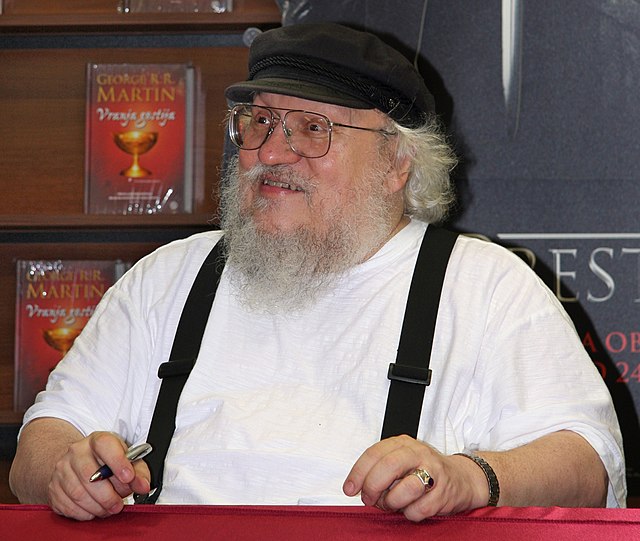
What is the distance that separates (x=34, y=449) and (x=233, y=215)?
0.58 meters

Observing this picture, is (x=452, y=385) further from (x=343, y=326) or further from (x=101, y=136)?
(x=101, y=136)

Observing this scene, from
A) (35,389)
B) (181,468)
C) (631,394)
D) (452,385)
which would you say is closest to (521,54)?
(631,394)

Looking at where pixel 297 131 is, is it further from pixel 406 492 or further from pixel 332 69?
pixel 406 492

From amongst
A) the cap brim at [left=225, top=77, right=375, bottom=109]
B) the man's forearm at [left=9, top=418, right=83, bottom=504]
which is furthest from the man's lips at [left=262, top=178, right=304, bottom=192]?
the man's forearm at [left=9, top=418, right=83, bottom=504]

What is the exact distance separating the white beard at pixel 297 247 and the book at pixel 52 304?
87 centimetres

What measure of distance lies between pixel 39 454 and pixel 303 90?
774mm

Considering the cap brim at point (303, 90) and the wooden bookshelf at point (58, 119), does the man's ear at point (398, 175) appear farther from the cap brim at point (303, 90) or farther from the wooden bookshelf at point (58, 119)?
the wooden bookshelf at point (58, 119)

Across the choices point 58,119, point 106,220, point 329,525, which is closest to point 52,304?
point 106,220

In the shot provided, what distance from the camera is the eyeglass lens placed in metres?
1.77

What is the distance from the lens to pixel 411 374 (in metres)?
1.54

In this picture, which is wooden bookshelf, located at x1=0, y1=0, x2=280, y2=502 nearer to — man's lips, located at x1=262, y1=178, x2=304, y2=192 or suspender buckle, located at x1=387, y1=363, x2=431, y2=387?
man's lips, located at x1=262, y1=178, x2=304, y2=192

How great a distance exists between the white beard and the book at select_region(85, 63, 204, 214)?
74 cm

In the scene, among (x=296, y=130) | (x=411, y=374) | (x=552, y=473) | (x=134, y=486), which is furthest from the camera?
(x=296, y=130)

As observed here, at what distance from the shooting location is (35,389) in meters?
2.57
